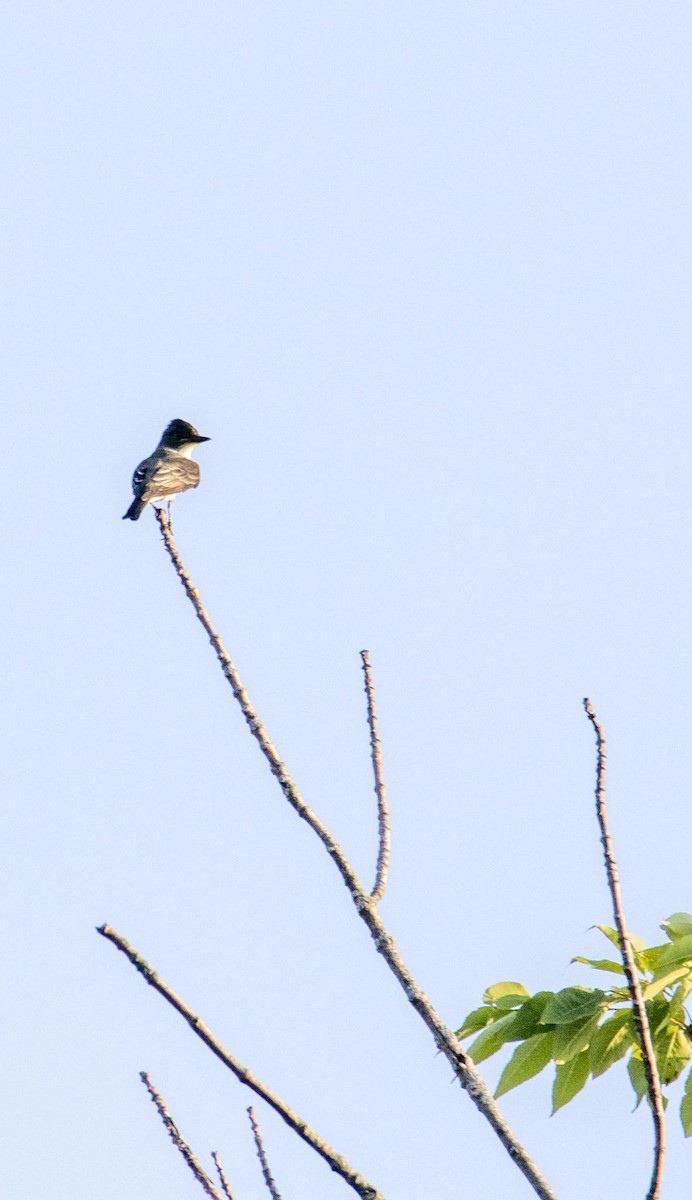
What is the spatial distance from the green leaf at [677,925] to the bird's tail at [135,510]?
11.8 meters

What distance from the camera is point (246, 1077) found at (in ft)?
8.91

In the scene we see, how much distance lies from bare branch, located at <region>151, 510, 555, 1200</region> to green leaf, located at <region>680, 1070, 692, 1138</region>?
623mm

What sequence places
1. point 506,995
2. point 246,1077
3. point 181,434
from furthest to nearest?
1. point 181,434
2. point 506,995
3. point 246,1077

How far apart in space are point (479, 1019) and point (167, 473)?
12801 millimetres

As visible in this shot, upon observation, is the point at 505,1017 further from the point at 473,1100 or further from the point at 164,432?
the point at 164,432

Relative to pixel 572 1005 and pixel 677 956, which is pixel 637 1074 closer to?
pixel 572 1005

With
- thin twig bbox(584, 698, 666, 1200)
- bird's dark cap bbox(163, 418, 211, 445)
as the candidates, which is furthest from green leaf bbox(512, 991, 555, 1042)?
bird's dark cap bbox(163, 418, 211, 445)

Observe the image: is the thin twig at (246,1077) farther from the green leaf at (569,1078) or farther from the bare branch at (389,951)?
the green leaf at (569,1078)

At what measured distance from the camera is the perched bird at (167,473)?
15598 mm

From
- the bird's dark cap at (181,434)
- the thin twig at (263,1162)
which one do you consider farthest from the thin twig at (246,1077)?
the bird's dark cap at (181,434)

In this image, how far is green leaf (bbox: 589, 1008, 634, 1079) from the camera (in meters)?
3.77

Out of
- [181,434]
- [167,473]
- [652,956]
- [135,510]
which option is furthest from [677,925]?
[181,434]

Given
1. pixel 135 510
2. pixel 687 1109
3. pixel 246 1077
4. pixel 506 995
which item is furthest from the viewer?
pixel 135 510

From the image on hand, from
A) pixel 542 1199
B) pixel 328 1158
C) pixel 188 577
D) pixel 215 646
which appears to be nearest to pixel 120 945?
pixel 328 1158
